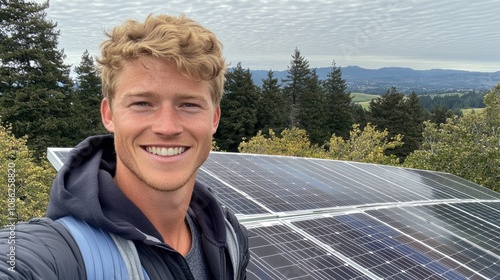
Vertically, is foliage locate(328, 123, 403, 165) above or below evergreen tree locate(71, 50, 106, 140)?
below

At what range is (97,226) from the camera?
1.80 metres

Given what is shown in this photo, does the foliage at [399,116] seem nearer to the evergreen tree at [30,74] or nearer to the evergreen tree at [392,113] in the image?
the evergreen tree at [392,113]

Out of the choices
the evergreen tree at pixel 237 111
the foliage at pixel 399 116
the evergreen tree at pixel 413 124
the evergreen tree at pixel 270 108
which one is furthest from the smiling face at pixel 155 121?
the foliage at pixel 399 116

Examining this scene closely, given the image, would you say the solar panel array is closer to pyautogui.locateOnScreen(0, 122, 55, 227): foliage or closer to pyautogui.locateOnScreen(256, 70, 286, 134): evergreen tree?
pyautogui.locateOnScreen(0, 122, 55, 227): foliage

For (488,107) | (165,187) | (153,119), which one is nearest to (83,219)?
(165,187)

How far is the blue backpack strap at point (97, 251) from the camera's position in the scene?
1.67m

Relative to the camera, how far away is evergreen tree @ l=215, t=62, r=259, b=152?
45.9m

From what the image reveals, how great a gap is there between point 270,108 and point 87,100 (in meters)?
23.1

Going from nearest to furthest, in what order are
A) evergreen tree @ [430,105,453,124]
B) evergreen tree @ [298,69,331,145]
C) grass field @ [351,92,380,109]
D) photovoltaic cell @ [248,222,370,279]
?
photovoltaic cell @ [248,222,370,279] < evergreen tree @ [298,69,331,145] < grass field @ [351,92,380,109] < evergreen tree @ [430,105,453,124]

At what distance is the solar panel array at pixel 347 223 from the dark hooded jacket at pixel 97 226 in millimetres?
1967

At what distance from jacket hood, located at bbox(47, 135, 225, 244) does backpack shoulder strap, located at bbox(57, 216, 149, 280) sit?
4 cm

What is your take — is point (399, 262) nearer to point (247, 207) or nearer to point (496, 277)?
point (496, 277)

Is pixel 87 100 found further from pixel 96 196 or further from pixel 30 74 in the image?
pixel 96 196

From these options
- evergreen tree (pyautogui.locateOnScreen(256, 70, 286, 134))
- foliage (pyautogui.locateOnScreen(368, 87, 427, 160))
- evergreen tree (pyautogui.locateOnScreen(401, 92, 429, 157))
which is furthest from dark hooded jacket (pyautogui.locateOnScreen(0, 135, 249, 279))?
foliage (pyautogui.locateOnScreen(368, 87, 427, 160))
